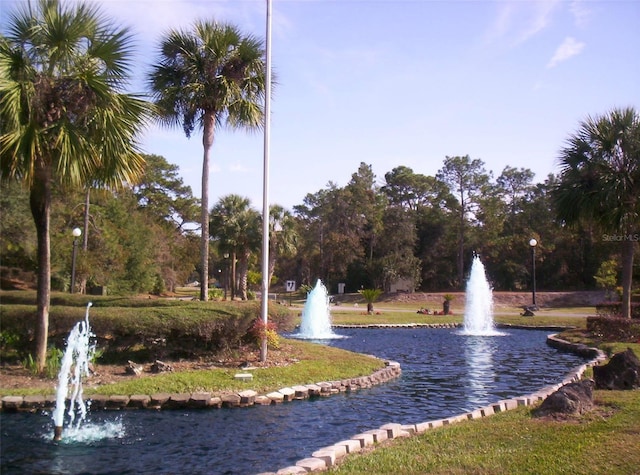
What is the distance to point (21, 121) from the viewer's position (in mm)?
11047

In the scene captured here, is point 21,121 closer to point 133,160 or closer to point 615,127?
point 133,160

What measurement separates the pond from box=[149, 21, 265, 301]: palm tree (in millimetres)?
6446

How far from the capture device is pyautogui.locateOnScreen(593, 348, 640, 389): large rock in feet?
35.9

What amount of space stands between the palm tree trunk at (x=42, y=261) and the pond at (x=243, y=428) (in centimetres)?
236

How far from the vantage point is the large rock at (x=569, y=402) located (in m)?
8.60

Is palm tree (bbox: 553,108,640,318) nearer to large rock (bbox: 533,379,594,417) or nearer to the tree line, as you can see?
the tree line

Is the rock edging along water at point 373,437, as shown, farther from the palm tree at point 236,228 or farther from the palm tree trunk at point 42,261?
the palm tree at point 236,228

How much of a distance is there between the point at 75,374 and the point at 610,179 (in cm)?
1914

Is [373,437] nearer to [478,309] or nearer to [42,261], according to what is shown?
[42,261]

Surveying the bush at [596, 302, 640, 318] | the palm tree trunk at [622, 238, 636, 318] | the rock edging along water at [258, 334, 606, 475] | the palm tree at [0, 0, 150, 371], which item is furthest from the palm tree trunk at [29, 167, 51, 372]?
the bush at [596, 302, 640, 318]

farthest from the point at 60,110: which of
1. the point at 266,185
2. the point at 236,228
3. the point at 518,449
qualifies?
the point at 236,228

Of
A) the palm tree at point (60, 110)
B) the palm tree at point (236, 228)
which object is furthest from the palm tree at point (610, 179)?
the palm tree at point (236, 228)

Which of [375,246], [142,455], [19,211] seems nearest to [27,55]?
[142,455]

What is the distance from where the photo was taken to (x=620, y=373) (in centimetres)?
1107
